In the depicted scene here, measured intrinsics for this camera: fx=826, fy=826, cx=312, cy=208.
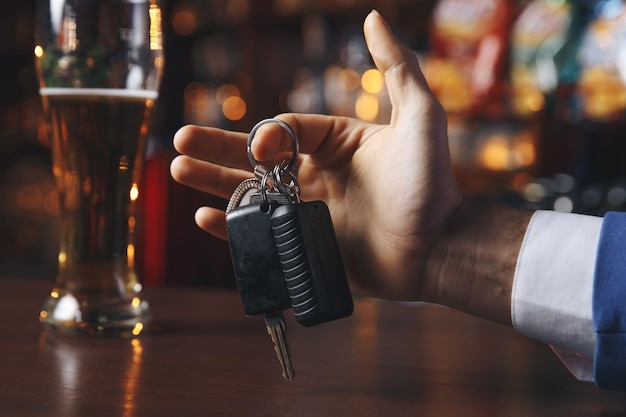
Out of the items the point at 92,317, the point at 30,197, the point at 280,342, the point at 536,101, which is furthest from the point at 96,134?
the point at 30,197

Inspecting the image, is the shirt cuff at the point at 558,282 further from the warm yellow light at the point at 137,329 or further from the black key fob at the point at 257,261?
the warm yellow light at the point at 137,329

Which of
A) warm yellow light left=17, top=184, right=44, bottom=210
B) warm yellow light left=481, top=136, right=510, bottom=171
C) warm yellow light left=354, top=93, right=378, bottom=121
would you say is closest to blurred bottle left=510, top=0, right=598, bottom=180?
warm yellow light left=481, top=136, right=510, bottom=171

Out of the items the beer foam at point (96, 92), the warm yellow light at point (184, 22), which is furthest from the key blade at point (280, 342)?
the warm yellow light at point (184, 22)

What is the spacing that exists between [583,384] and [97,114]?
1.37 ft

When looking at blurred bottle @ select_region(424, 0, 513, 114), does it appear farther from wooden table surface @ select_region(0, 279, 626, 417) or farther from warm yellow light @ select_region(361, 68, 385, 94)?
wooden table surface @ select_region(0, 279, 626, 417)

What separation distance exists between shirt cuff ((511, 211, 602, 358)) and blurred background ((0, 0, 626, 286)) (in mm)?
1176

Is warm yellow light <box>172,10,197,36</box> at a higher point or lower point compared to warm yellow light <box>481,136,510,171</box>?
higher

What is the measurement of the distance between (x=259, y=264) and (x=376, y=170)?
0.17 meters

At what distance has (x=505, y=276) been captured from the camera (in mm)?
643

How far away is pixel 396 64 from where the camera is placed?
2.03ft

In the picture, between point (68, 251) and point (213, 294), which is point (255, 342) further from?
point (213, 294)

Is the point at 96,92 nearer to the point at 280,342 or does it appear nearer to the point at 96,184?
the point at 96,184

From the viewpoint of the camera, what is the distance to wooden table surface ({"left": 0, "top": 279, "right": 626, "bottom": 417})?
17.7 inches

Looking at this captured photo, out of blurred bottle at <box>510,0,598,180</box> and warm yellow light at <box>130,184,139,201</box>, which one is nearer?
warm yellow light at <box>130,184,139,201</box>
